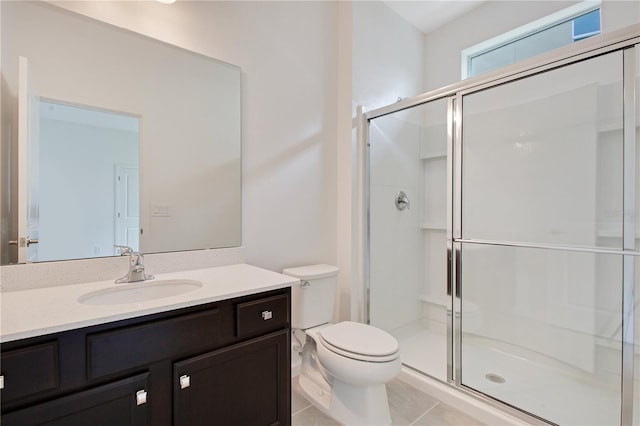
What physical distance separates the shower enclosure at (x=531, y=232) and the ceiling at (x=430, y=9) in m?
0.84

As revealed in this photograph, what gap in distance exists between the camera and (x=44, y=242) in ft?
4.03

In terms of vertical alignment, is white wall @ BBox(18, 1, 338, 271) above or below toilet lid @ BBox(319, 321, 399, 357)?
above

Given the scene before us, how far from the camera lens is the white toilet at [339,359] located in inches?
56.9

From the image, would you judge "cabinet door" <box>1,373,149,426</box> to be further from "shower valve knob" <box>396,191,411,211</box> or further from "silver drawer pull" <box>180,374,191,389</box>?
"shower valve knob" <box>396,191,411,211</box>

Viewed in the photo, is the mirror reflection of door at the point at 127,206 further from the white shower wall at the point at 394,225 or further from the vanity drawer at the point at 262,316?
the white shower wall at the point at 394,225

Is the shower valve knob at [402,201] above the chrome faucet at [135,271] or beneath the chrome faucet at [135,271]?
above

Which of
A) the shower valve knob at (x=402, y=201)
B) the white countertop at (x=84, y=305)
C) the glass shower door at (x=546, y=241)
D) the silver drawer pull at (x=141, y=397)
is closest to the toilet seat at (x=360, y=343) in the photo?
the white countertop at (x=84, y=305)

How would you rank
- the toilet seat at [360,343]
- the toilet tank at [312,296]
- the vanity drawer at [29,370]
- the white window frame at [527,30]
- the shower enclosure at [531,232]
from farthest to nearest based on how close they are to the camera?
the white window frame at [527,30] → the toilet tank at [312,296] → the shower enclosure at [531,232] → the toilet seat at [360,343] → the vanity drawer at [29,370]

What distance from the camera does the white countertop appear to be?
835 mm

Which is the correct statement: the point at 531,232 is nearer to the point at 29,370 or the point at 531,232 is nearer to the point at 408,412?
the point at 408,412

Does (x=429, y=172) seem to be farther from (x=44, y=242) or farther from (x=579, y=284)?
(x=44, y=242)

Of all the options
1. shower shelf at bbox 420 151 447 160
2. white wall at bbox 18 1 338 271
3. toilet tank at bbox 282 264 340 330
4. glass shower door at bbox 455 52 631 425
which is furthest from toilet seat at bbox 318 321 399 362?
shower shelf at bbox 420 151 447 160

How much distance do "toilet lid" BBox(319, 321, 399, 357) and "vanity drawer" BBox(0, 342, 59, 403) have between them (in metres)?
1.11

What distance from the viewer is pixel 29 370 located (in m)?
0.81
